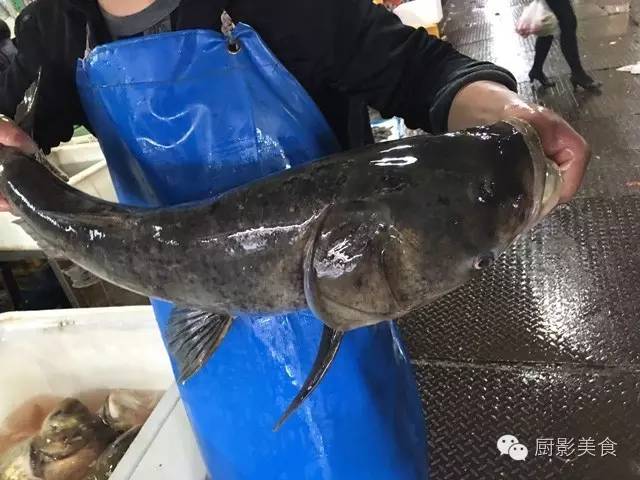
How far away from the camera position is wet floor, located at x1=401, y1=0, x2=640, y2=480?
2.14 meters

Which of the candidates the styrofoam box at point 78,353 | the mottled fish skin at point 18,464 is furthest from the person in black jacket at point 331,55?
the mottled fish skin at point 18,464

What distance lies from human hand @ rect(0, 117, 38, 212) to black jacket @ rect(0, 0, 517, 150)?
0.28ft

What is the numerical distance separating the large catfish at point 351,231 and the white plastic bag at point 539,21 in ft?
15.4

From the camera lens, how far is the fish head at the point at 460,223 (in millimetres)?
832

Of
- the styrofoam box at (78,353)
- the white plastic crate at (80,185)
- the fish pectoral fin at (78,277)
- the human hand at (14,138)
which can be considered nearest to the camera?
the human hand at (14,138)

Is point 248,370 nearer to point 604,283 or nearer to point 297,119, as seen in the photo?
point 297,119

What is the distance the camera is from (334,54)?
127 centimetres

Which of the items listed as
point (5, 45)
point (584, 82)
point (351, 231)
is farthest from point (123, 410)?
point (584, 82)

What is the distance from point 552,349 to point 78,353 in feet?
5.93

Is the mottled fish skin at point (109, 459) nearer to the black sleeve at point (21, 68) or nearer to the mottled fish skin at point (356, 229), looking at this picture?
the black sleeve at point (21, 68)

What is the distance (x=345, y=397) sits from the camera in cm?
127

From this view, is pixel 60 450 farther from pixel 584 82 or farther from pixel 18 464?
pixel 584 82

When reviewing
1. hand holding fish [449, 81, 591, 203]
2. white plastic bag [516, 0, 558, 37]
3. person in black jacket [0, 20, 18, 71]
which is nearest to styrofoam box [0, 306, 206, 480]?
hand holding fish [449, 81, 591, 203]

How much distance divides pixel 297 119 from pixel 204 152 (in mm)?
179
